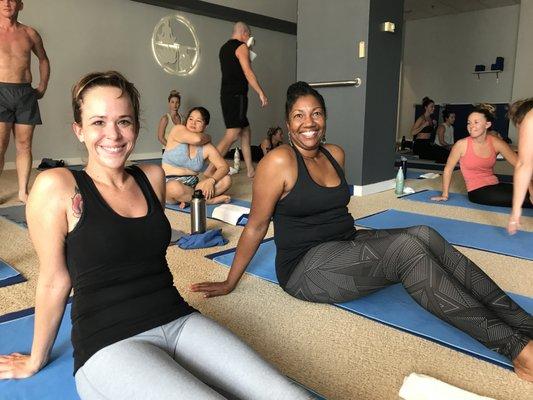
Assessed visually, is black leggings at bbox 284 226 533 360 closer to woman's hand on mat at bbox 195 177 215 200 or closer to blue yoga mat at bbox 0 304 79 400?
blue yoga mat at bbox 0 304 79 400

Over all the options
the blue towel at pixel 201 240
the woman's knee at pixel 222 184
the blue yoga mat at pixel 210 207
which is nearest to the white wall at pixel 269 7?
the woman's knee at pixel 222 184

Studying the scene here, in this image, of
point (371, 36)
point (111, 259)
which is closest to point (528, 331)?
point (111, 259)

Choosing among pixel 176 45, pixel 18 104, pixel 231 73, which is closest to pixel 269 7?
pixel 176 45

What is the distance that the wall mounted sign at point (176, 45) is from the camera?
273 inches

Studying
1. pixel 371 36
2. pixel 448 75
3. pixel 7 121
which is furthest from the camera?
pixel 448 75

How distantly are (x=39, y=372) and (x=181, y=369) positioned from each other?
1.98 ft

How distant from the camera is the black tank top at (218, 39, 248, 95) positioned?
4.45m

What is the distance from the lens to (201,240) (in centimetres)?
249

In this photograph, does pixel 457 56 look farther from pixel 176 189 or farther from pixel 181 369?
pixel 181 369

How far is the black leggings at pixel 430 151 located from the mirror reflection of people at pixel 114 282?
6.14 meters

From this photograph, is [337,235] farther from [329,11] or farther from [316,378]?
[329,11]

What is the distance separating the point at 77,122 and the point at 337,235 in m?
0.98

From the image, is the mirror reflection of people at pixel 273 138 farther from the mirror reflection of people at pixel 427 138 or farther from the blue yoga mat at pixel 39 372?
the blue yoga mat at pixel 39 372

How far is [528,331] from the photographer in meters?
1.35
